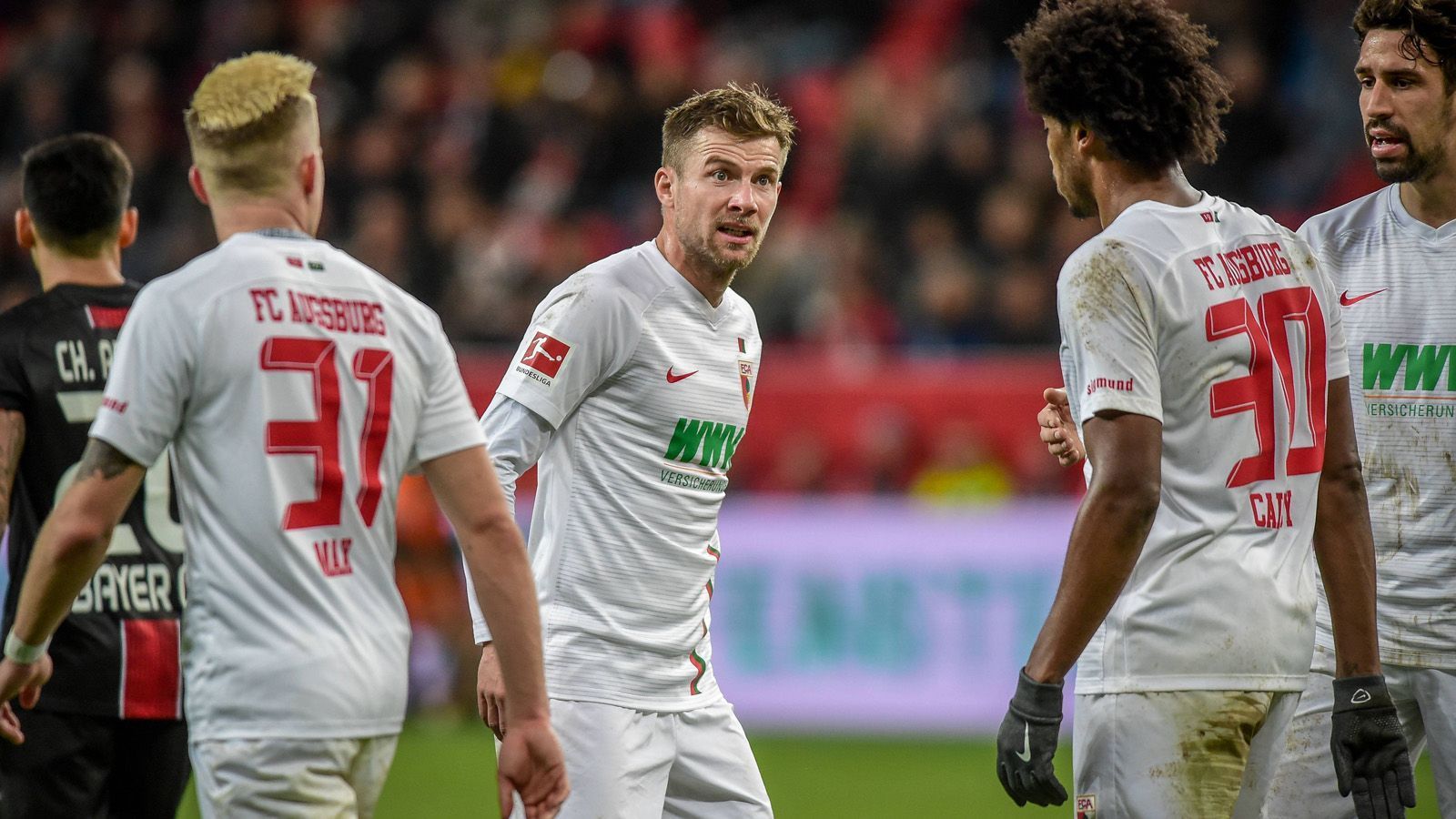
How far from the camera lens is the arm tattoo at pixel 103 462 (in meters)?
3.20

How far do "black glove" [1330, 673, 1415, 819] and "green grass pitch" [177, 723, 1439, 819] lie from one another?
4028 mm

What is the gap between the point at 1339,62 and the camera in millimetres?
13500

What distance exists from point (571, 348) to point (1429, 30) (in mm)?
2549

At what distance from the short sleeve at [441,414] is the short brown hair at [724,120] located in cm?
144

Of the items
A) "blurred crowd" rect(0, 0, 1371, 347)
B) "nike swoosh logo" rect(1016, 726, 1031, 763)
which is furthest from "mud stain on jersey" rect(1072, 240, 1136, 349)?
"blurred crowd" rect(0, 0, 1371, 347)

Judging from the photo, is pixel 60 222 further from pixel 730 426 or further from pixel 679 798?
pixel 679 798

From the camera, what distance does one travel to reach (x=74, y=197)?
191 inches

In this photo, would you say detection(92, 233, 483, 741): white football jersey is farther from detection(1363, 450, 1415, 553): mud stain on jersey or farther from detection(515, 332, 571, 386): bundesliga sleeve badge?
detection(1363, 450, 1415, 553): mud stain on jersey

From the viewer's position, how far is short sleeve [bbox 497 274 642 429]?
14.5ft

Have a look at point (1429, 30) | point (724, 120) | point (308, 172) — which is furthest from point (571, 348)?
point (1429, 30)

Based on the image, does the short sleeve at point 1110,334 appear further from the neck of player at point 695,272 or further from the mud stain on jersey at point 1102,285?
the neck of player at point 695,272

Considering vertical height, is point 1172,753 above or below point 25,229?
below

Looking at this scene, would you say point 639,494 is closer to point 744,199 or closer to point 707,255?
point 707,255

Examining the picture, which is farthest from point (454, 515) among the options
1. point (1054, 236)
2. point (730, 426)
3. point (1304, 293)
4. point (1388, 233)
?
point (1054, 236)
